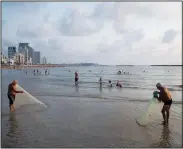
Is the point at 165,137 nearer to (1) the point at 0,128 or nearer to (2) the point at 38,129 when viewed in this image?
(2) the point at 38,129

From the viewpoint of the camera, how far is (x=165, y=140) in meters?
8.19

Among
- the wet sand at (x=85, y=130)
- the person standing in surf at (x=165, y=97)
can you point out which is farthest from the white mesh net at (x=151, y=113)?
the person standing in surf at (x=165, y=97)

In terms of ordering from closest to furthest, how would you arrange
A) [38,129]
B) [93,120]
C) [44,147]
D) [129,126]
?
[44,147] < [38,129] < [129,126] < [93,120]

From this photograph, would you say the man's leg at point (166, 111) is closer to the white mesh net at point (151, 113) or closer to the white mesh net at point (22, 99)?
the white mesh net at point (151, 113)

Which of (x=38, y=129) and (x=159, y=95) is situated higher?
(x=159, y=95)

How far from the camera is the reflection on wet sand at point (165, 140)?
7.69m

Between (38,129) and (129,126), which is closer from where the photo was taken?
(38,129)

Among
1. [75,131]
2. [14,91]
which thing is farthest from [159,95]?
[14,91]

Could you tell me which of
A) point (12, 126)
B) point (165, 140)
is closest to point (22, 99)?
point (12, 126)

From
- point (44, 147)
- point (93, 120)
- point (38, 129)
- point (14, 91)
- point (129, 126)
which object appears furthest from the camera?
point (14, 91)

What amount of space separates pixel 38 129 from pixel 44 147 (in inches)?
74.9

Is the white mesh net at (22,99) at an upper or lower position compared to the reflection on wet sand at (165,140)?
upper

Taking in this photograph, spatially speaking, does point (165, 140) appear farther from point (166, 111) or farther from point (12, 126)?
point (12, 126)

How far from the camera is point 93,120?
35.1 ft
